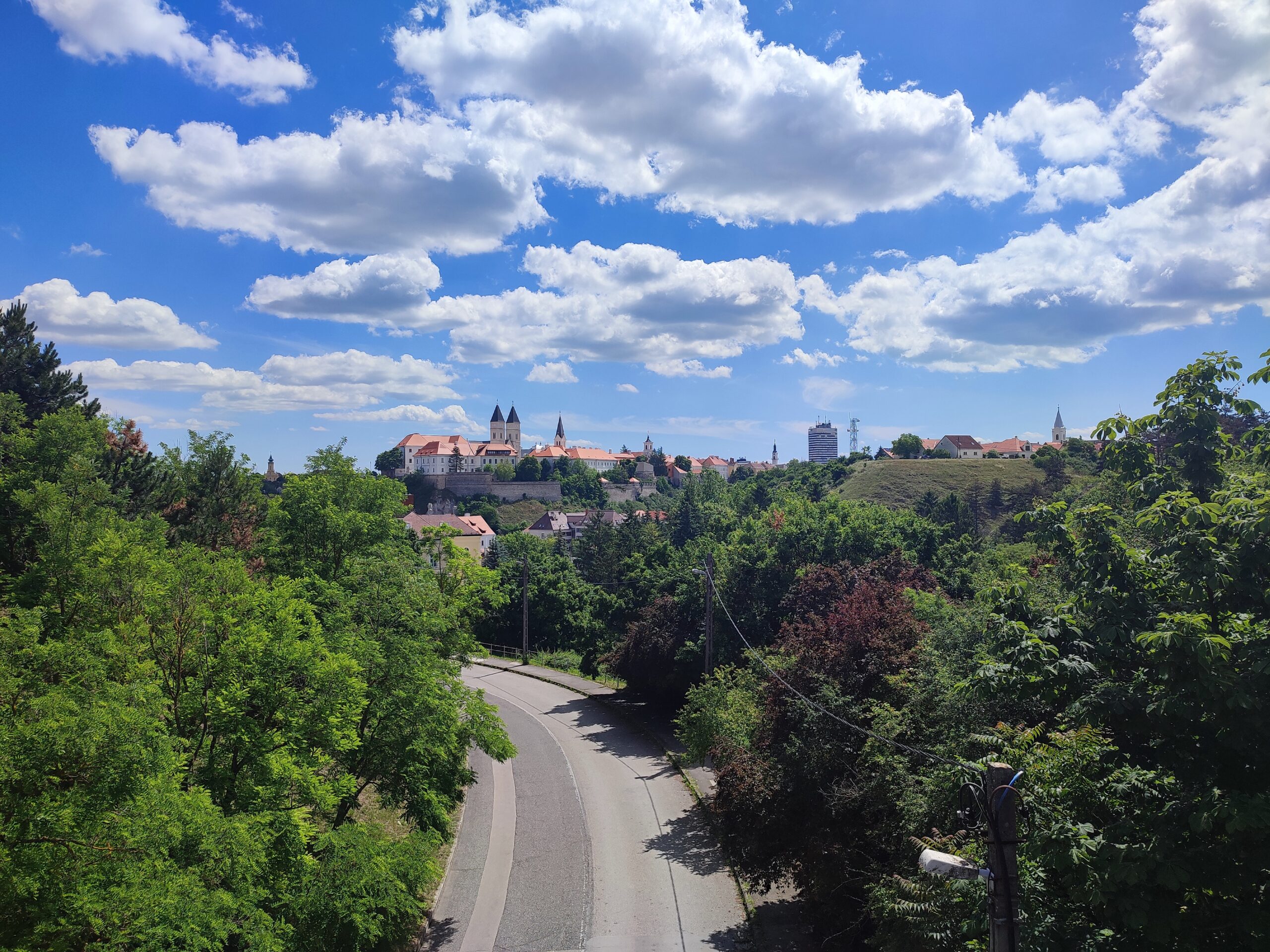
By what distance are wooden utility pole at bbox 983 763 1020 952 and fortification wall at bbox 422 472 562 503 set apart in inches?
5064

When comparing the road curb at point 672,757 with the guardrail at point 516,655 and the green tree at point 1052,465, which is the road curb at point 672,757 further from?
the green tree at point 1052,465

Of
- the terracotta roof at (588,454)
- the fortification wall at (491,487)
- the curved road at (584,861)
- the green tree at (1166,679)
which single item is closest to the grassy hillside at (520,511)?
the fortification wall at (491,487)

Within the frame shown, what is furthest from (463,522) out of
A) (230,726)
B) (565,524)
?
(230,726)

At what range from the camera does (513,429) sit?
171000 millimetres

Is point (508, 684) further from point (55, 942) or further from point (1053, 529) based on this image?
point (1053, 529)

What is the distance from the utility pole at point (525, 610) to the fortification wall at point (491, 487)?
9026cm

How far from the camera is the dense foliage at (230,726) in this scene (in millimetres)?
8180

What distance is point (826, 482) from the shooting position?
102 metres

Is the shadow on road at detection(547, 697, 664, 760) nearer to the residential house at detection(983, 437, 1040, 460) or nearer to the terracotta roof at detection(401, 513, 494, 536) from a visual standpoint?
the terracotta roof at detection(401, 513, 494, 536)

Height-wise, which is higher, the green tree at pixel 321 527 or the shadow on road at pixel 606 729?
the green tree at pixel 321 527

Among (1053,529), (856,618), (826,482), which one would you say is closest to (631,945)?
(856,618)

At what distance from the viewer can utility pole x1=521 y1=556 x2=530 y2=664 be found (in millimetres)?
40562

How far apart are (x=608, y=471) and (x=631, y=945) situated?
158 meters

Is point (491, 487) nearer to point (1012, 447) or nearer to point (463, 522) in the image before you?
point (463, 522)
